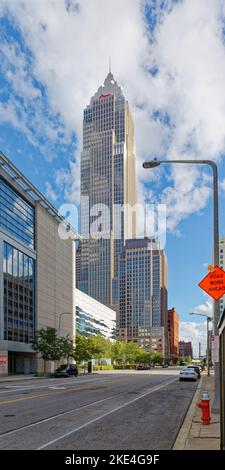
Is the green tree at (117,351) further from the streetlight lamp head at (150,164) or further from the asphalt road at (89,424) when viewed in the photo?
the streetlight lamp head at (150,164)

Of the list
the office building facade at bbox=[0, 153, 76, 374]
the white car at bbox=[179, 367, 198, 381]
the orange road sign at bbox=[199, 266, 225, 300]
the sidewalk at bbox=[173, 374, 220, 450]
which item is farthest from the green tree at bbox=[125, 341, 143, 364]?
the orange road sign at bbox=[199, 266, 225, 300]

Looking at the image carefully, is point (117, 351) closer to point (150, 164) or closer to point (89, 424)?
point (150, 164)

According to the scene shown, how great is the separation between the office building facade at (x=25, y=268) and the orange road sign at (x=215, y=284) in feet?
161

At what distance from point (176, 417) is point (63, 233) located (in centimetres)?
8769

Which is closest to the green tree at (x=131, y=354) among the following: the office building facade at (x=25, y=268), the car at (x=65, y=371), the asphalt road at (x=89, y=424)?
the office building facade at (x=25, y=268)

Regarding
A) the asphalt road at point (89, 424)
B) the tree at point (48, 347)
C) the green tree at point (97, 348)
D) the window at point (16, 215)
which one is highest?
the window at point (16, 215)

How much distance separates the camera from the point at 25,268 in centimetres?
8025

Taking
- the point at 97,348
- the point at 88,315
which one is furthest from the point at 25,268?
the point at 88,315

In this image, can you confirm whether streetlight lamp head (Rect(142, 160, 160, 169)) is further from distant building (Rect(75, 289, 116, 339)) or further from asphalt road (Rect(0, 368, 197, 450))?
distant building (Rect(75, 289, 116, 339))

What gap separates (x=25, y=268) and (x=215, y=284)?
66.9 meters

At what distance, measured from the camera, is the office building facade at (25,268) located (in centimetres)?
7050

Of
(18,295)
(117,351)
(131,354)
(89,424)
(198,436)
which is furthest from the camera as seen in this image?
(131,354)
